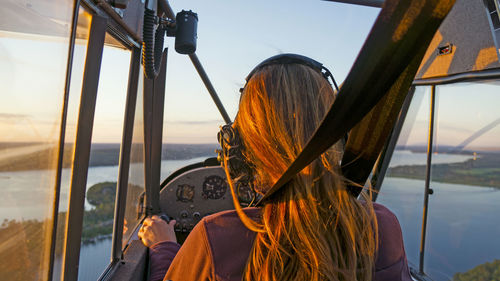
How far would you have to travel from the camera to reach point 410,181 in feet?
9.75

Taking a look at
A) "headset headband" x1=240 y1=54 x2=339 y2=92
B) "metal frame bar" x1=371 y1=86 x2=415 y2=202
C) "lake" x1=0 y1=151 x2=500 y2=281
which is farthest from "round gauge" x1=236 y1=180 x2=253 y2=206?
"metal frame bar" x1=371 y1=86 x2=415 y2=202

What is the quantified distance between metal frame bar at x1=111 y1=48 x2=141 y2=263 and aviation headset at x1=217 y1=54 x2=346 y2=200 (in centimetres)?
97

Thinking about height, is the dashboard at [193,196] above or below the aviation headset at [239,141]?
below

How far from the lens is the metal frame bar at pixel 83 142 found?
1167mm

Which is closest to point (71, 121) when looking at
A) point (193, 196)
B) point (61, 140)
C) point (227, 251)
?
point (61, 140)

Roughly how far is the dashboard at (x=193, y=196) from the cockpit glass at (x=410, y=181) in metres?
1.62

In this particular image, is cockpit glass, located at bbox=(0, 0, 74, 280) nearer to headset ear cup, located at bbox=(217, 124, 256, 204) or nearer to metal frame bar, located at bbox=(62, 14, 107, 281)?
metal frame bar, located at bbox=(62, 14, 107, 281)

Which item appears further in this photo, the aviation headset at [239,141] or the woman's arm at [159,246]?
the woman's arm at [159,246]

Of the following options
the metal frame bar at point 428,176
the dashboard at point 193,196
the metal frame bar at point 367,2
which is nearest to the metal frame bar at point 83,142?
the dashboard at point 193,196

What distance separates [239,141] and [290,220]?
0.24 meters

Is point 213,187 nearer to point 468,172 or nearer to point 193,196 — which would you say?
point 193,196

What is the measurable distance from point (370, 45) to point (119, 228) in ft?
5.49

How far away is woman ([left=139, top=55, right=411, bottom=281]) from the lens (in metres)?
0.72

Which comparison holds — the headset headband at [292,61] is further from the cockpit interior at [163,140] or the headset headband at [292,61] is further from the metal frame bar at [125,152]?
the metal frame bar at [125,152]
